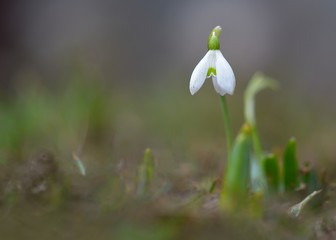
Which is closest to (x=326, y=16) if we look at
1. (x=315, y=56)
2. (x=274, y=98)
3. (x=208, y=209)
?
(x=315, y=56)

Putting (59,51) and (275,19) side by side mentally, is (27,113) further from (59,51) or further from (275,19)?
(275,19)

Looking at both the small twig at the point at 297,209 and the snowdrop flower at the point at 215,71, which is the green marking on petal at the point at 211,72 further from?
the small twig at the point at 297,209

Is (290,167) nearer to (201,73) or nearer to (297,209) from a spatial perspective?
(297,209)

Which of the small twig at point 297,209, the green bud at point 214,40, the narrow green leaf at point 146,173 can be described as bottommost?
the small twig at point 297,209

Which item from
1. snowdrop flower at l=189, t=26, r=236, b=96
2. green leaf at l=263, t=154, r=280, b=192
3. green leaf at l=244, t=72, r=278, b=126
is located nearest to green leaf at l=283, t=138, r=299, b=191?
green leaf at l=263, t=154, r=280, b=192

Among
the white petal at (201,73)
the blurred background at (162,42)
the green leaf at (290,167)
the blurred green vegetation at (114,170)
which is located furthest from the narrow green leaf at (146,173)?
the blurred background at (162,42)

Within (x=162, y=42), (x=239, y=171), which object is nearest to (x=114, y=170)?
(x=239, y=171)
